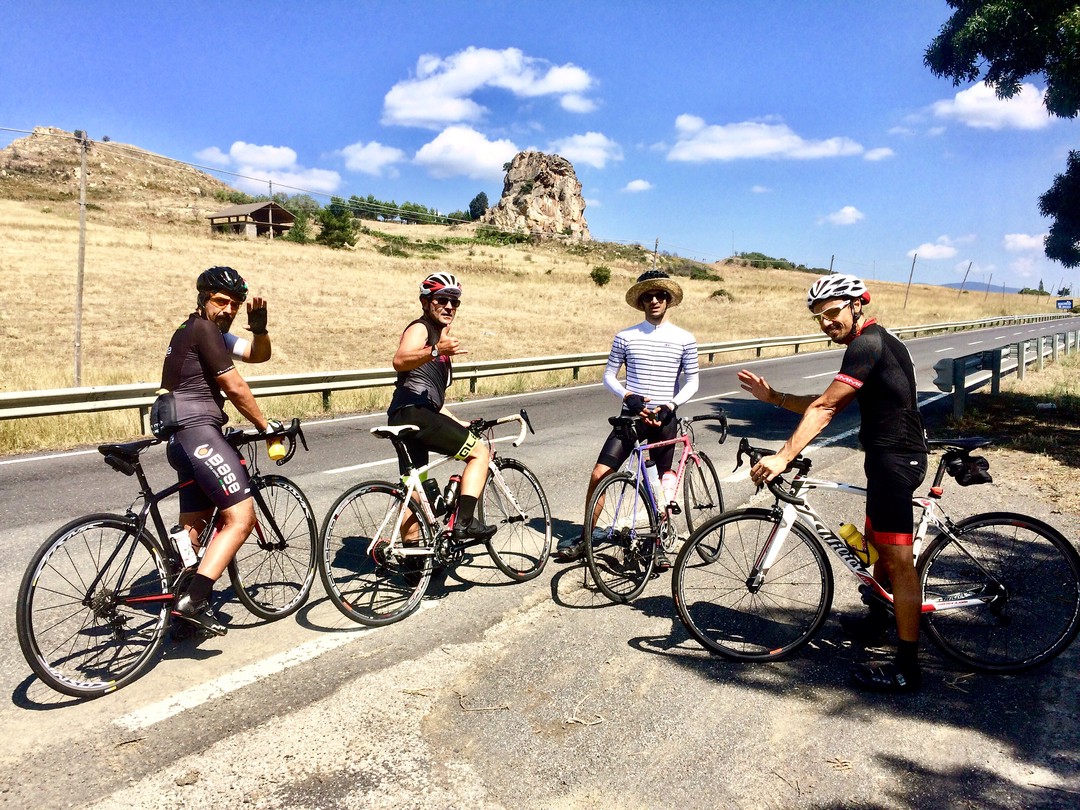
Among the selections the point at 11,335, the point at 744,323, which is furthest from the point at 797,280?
the point at 11,335

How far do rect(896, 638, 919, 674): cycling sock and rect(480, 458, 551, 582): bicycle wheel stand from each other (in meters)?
2.35

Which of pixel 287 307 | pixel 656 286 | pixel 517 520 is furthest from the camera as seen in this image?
pixel 287 307

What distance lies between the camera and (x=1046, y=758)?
3018mm

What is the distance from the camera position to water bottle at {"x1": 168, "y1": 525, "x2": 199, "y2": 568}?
12.4 feet

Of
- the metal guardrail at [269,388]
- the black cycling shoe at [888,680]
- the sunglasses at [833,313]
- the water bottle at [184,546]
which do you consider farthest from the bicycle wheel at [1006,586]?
the metal guardrail at [269,388]

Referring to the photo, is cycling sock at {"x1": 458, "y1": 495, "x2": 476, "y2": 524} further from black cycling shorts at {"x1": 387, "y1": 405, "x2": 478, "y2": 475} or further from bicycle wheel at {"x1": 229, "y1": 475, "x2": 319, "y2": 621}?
bicycle wheel at {"x1": 229, "y1": 475, "x2": 319, "y2": 621}

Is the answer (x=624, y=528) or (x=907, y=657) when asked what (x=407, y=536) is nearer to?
(x=624, y=528)

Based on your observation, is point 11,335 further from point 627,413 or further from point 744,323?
point 744,323

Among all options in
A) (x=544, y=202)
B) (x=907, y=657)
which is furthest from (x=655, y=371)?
(x=544, y=202)

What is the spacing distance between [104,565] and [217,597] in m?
1.26

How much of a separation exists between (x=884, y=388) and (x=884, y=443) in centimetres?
29

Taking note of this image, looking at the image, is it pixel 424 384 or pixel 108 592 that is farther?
pixel 424 384

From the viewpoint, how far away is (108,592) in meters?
3.63

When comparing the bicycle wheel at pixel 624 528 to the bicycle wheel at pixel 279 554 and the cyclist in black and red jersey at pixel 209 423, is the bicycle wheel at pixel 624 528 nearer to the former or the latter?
the bicycle wheel at pixel 279 554
